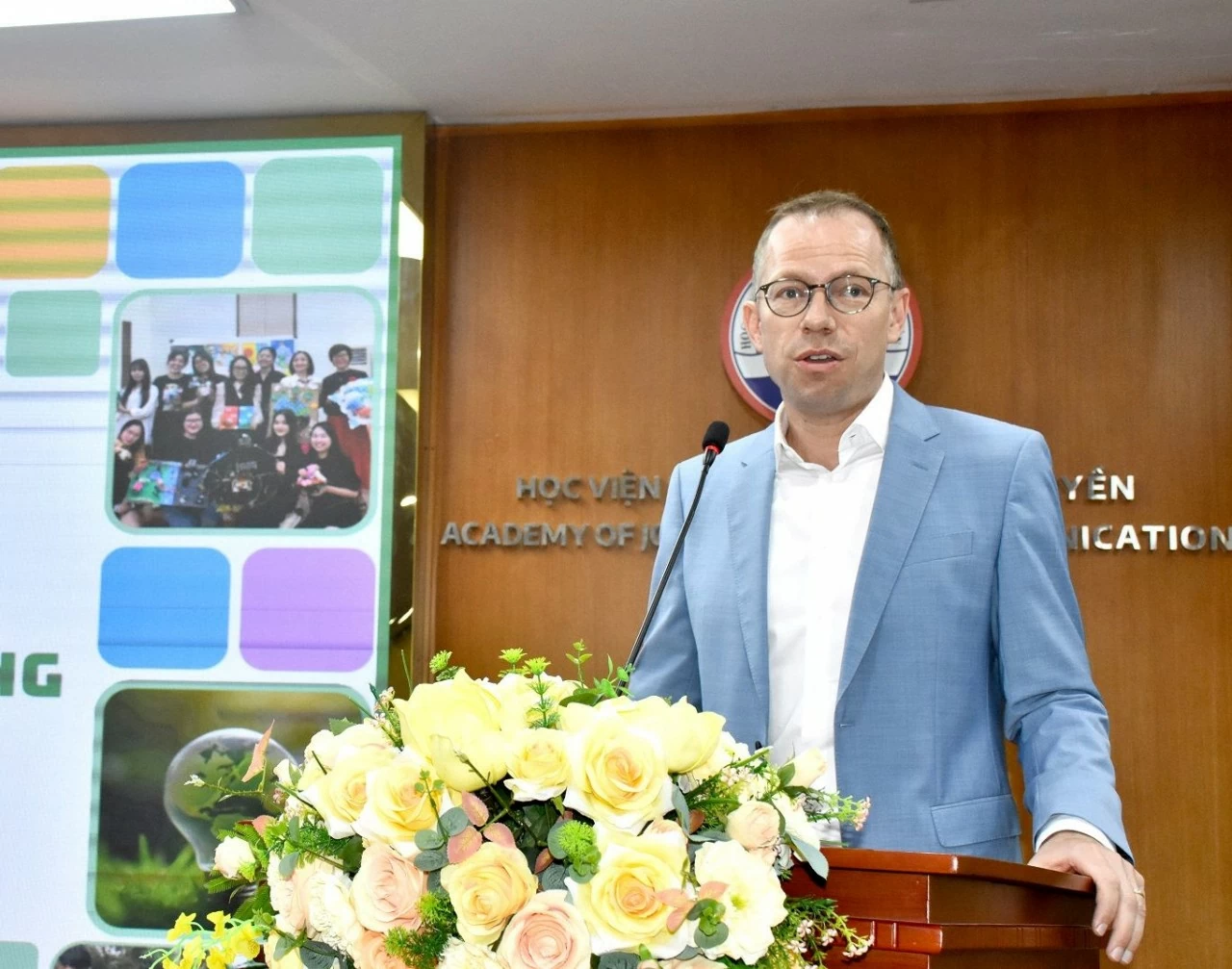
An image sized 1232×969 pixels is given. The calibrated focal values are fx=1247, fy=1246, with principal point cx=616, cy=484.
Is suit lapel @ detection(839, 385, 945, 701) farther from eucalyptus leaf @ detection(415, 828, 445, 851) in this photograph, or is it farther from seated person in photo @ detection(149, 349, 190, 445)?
seated person in photo @ detection(149, 349, 190, 445)

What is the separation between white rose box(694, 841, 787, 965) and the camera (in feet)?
3.30

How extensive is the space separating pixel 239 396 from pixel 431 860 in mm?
2898

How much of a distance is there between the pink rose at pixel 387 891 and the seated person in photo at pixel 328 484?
2.59m

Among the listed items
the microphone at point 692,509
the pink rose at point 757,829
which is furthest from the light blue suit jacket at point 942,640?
the pink rose at point 757,829

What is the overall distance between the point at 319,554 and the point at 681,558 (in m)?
1.60

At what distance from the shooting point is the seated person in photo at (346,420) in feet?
11.8

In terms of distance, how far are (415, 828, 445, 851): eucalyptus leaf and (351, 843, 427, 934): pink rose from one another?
0.10ft

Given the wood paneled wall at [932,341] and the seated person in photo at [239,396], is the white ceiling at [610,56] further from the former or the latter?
the seated person in photo at [239,396]

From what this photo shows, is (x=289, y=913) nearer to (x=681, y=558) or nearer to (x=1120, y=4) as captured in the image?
(x=681, y=558)

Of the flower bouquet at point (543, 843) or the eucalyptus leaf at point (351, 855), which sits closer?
the flower bouquet at point (543, 843)

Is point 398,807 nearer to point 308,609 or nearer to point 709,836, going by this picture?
point 709,836

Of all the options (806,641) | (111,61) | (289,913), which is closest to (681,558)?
(806,641)

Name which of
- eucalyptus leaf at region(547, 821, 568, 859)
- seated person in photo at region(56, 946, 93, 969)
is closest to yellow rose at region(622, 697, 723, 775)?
eucalyptus leaf at region(547, 821, 568, 859)

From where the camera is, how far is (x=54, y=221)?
3875mm
